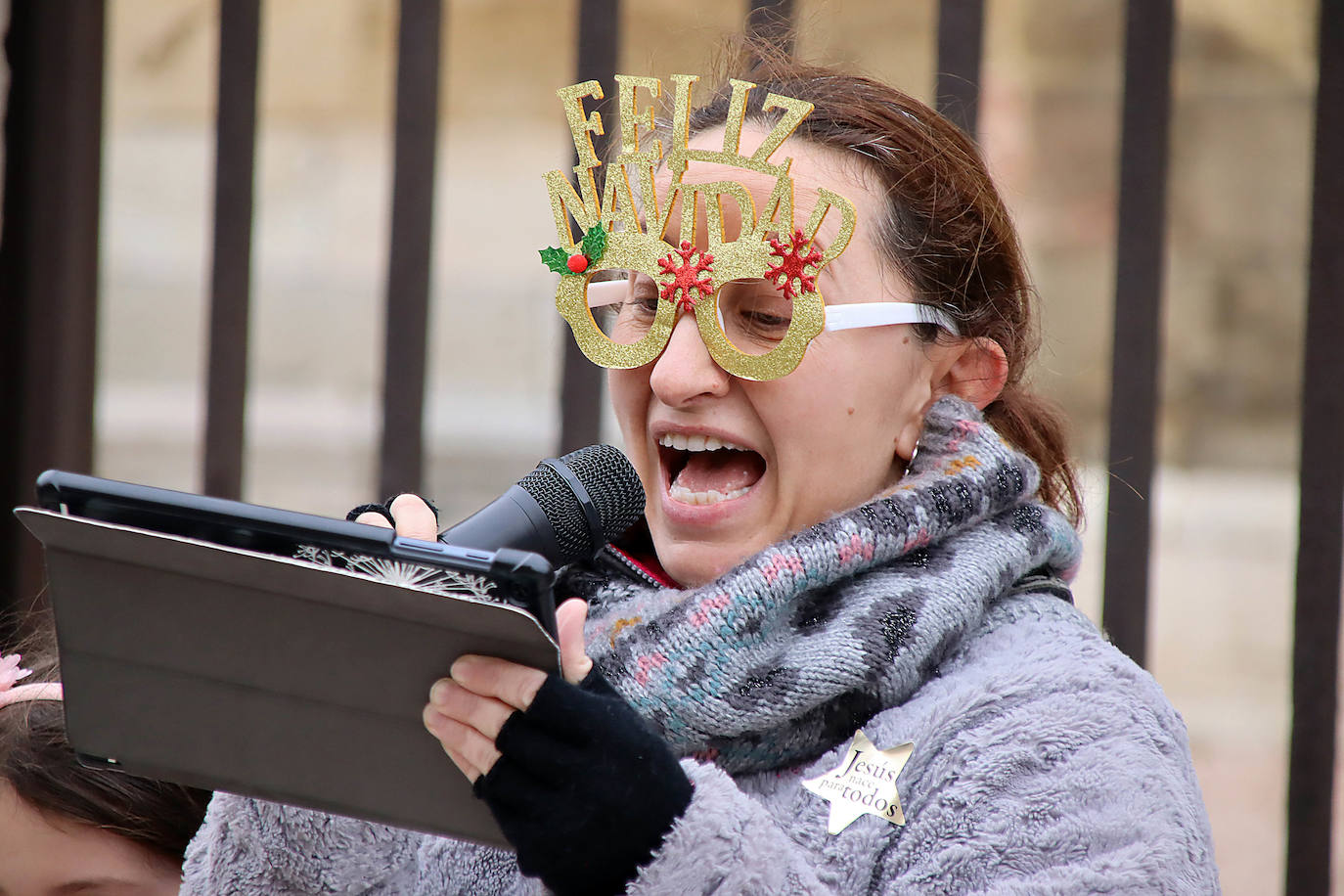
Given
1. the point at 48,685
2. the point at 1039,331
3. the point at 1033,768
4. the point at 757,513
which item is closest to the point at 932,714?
the point at 1033,768

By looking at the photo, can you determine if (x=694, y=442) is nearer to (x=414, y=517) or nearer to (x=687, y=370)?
(x=687, y=370)

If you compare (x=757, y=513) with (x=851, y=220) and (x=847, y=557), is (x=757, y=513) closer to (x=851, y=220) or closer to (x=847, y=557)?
(x=847, y=557)

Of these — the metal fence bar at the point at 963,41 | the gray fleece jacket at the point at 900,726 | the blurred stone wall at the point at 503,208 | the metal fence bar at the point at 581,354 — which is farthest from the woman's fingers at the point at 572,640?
the blurred stone wall at the point at 503,208

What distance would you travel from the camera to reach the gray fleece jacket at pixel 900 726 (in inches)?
36.6

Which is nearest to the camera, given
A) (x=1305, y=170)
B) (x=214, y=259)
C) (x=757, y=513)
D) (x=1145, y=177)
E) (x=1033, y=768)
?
(x=1033, y=768)

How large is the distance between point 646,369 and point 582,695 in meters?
0.52

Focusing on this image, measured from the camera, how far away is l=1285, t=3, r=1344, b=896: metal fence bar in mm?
1998

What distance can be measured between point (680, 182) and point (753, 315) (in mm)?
149

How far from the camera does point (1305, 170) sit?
9.04 ft

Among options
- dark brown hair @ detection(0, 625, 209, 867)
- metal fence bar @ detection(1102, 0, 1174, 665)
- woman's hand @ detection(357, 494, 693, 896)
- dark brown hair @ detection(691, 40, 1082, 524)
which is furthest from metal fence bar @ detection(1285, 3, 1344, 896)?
dark brown hair @ detection(0, 625, 209, 867)

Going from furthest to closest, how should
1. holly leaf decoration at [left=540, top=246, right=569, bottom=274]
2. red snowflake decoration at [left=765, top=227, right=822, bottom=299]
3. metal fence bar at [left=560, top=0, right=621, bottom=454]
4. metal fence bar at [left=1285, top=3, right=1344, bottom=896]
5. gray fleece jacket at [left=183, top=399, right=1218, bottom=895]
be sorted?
metal fence bar at [left=560, top=0, right=621, bottom=454] < metal fence bar at [left=1285, top=3, right=1344, bottom=896] < holly leaf decoration at [left=540, top=246, right=569, bottom=274] < red snowflake decoration at [left=765, top=227, right=822, bottom=299] < gray fleece jacket at [left=183, top=399, right=1218, bottom=895]

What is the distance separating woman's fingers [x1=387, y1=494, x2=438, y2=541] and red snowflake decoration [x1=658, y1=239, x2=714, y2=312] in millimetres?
316

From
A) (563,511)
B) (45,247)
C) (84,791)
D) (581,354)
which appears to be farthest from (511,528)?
(45,247)

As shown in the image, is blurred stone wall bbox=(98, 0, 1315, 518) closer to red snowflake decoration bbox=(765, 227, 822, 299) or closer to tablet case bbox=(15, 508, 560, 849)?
red snowflake decoration bbox=(765, 227, 822, 299)
